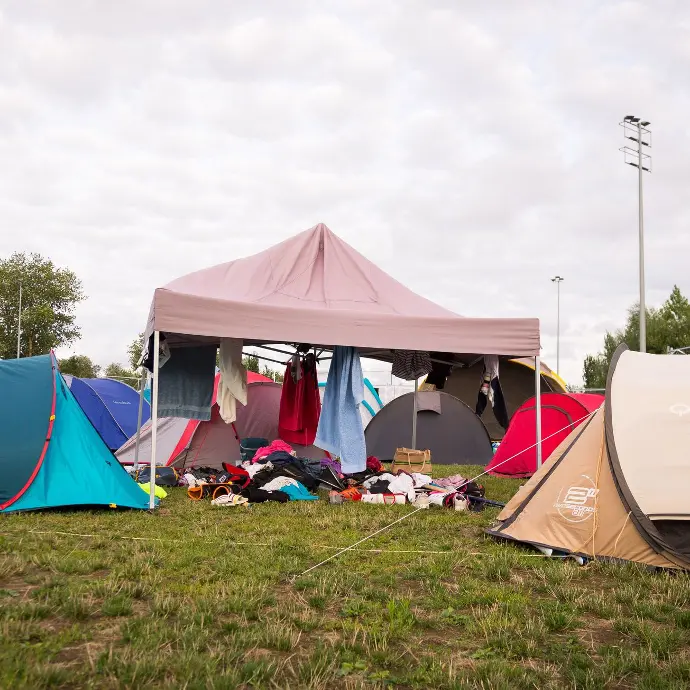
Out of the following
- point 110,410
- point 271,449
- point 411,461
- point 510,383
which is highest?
point 510,383

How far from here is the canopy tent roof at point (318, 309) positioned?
23.5 ft

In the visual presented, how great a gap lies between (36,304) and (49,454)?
1778 inches

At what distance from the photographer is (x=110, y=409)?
527 inches

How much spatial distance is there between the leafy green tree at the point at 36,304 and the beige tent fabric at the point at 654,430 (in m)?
44.4

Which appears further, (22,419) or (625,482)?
(22,419)

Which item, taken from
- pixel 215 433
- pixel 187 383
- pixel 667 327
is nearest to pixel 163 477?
pixel 187 383

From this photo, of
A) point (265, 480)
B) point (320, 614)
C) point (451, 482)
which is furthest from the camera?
point (451, 482)

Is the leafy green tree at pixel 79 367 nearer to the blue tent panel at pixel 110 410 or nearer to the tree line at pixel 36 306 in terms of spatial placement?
the tree line at pixel 36 306

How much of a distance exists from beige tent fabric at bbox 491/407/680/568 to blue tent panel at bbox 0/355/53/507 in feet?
13.8

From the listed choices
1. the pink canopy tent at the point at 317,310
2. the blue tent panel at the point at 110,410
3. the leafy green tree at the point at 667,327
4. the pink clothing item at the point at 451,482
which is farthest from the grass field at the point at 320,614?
the leafy green tree at the point at 667,327

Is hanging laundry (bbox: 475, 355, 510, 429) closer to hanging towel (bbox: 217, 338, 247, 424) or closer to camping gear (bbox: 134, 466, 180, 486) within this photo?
hanging towel (bbox: 217, 338, 247, 424)

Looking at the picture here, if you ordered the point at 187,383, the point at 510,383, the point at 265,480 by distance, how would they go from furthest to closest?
the point at 510,383, the point at 187,383, the point at 265,480

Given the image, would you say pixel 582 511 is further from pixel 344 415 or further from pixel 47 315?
pixel 47 315

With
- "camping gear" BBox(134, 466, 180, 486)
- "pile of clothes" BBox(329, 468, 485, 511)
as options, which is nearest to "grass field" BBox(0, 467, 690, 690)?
"pile of clothes" BBox(329, 468, 485, 511)
